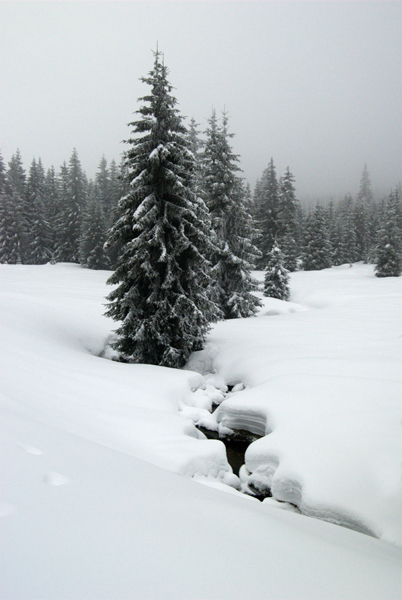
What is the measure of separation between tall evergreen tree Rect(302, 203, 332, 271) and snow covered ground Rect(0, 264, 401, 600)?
29.1m

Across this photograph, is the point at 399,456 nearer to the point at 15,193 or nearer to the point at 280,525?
the point at 280,525

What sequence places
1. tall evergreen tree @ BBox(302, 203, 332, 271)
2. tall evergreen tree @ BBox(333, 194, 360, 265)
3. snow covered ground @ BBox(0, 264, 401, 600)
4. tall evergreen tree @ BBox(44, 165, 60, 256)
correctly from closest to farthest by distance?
snow covered ground @ BBox(0, 264, 401, 600) < tall evergreen tree @ BBox(302, 203, 332, 271) < tall evergreen tree @ BBox(44, 165, 60, 256) < tall evergreen tree @ BBox(333, 194, 360, 265)

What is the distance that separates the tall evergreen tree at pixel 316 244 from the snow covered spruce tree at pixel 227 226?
24.7m

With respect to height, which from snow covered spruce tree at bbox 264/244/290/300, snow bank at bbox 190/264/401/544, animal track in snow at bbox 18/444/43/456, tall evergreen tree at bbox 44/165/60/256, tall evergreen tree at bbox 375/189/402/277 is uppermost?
tall evergreen tree at bbox 44/165/60/256

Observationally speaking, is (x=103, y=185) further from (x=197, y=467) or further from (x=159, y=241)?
(x=197, y=467)

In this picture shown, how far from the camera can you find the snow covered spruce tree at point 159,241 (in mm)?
9516

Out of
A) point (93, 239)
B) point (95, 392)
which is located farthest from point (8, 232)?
point (95, 392)

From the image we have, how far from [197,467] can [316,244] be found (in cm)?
3926

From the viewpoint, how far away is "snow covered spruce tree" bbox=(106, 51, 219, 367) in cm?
952

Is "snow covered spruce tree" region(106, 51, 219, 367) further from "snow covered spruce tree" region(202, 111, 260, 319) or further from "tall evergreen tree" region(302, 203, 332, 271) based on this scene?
"tall evergreen tree" region(302, 203, 332, 271)

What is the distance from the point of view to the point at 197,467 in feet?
16.2

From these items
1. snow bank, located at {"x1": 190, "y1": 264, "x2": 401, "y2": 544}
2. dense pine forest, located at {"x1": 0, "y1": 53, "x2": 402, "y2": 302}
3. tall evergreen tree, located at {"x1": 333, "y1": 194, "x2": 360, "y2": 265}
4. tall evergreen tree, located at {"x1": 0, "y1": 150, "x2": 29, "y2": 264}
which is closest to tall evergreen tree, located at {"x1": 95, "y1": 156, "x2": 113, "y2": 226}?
dense pine forest, located at {"x1": 0, "y1": 53, "x2": 402, "y2": 302}

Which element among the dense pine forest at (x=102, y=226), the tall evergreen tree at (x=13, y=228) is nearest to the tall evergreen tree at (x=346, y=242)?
the dense pine forest at (x=102, y=226)

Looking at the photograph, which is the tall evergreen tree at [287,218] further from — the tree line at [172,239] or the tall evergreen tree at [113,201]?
the tall evergreen tree at [113,201]
